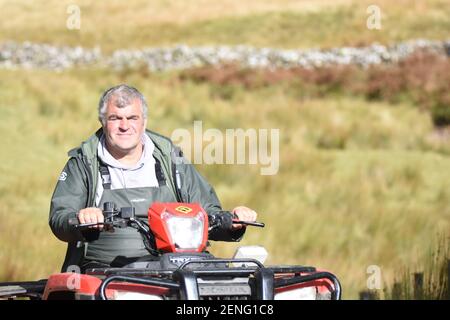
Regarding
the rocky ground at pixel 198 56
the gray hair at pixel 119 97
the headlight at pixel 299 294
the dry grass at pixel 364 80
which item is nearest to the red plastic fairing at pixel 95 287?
the headlight at pixel 299 294

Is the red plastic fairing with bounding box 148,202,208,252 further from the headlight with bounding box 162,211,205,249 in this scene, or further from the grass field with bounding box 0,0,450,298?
the grass field with bounding box 0,0,450,298

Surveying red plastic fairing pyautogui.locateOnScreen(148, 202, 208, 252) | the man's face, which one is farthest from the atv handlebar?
the man's face

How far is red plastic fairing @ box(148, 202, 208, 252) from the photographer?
6621 mm

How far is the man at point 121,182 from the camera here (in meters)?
→ 7.24

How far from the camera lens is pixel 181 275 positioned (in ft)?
20.0

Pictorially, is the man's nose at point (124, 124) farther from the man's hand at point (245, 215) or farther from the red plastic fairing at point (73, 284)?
the red plastic fairing at point (73, 284)

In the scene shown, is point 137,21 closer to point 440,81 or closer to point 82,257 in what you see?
point 440,81

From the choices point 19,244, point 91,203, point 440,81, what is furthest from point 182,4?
point 91,203

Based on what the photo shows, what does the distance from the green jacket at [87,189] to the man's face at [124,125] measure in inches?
5.8

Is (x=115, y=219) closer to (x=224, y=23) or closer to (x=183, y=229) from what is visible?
(x=183, y=229)

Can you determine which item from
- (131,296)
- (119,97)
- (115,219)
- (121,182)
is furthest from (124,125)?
(131,296)

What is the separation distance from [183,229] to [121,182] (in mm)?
1021

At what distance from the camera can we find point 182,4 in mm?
35906

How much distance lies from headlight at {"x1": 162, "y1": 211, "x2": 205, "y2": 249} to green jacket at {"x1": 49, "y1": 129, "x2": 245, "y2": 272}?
65cm
